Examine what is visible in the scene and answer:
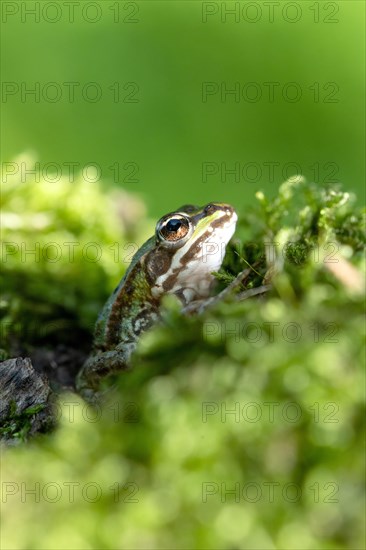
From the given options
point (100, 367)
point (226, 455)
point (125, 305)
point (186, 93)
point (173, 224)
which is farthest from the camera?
point (186, 93)

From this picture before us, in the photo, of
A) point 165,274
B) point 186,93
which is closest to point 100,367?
point 165,274

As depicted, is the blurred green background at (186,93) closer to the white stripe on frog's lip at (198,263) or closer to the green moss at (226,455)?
the white stripe on frog's lip at (198,263)

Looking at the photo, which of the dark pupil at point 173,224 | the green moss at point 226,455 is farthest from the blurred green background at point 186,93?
the green moss at point 226,455

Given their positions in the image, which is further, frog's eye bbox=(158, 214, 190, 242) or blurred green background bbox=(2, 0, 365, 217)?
blurred green background bbox=(2, 0, 365, 217)

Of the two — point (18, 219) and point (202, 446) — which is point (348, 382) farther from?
point (18, 219)

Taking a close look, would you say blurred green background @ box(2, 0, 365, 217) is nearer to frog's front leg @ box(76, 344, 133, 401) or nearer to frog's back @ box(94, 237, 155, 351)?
frog's back @ box(94, 237, 155, 351)

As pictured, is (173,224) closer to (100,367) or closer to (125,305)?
(125,305)

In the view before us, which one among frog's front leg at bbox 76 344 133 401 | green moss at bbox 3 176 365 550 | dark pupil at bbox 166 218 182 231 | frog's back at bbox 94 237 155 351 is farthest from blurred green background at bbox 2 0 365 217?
green moss at bbox 3 176 365 550
